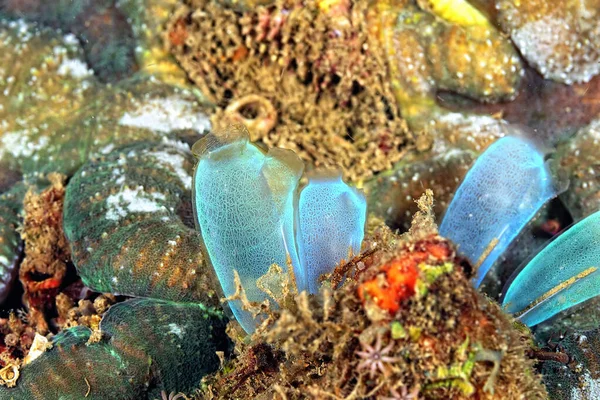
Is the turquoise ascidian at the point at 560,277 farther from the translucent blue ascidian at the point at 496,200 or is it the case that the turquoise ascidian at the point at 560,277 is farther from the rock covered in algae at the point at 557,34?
the rock covered in algae at the point at 557,34

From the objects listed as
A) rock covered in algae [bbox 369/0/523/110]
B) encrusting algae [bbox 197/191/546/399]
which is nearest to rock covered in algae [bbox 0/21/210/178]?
rock covered in algae [bbox 369/0/523/110]

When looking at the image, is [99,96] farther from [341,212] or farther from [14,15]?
[341,212]

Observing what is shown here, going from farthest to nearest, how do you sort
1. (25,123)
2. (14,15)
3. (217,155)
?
(14,15) → (25,123) → (217,155)

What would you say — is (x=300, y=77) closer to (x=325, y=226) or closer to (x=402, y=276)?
(x=325, y=226)

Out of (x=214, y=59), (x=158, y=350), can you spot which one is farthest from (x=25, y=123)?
(x=158, y=350)

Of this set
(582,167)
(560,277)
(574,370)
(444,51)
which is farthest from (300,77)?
(574,370)

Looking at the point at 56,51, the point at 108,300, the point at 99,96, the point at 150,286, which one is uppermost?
the point at 56,51

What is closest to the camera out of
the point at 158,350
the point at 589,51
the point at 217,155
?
the point at 217,155

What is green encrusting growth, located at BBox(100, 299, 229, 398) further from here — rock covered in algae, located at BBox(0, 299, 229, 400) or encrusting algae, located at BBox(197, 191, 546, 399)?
encrusting algae, located at BBox(197, 191, 546, 399)
